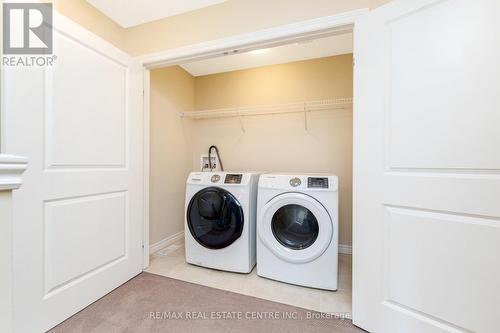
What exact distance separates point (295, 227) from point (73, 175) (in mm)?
1572

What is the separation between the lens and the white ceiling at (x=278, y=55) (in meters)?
2.19

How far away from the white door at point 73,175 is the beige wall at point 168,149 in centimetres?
51

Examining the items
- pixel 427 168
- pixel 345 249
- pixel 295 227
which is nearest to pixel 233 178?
pixel 295 227

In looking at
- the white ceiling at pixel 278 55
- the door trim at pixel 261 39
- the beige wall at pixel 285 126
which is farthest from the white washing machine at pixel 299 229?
the white ceiling at pixel 278 55

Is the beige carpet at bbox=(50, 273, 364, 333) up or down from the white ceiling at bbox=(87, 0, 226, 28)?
down

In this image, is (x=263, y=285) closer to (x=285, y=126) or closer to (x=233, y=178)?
(x=233, y=178)

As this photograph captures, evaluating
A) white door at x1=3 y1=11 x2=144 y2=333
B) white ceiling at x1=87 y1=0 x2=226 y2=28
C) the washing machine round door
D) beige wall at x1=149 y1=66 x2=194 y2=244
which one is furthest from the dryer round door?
white ceiling at x1=87 y1=0 x2=226 y2=28

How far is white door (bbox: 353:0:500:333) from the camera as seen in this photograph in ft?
3.06

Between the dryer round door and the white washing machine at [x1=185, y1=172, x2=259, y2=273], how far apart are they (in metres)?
0.19

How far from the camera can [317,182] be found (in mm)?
1686

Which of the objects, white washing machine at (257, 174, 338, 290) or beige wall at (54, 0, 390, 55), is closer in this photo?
beige wall at (54, 0, 390, 55)

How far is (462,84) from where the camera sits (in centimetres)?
98

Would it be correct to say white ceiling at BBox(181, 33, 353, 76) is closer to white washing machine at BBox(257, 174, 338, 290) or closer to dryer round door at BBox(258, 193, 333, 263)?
white washing machine at BBox(257, 174, 338, 290)

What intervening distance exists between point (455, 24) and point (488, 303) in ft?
4.05
